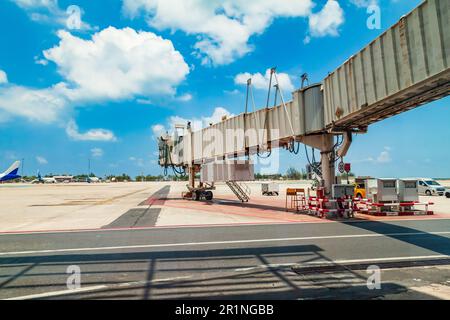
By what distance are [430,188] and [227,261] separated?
39107 millimetres

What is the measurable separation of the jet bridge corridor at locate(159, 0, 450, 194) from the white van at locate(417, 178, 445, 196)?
26.9 m

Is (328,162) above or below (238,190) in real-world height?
above

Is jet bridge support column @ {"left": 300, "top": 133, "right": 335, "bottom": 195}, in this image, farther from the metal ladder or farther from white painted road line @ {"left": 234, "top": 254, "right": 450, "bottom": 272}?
the metal ladder

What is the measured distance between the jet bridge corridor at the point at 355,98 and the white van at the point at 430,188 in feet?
88.1

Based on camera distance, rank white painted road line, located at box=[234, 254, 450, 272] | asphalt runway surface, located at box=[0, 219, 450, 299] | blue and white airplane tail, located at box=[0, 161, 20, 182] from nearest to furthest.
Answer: asphalt runway surface, located at box=[0, 219, 450, 299], white painted road line, located at box=[234, 254, 450, 272], blue and white airplane tail, located at box=[0, 161, 20, 182]

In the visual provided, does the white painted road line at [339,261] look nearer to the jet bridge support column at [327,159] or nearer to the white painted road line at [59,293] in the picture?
the white painted road line at [59,293]

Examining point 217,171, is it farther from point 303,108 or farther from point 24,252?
point 24,252

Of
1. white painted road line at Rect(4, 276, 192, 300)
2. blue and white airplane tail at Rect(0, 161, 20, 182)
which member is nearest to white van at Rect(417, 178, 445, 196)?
white painted road line at Rect(4, 276, 192, 300)

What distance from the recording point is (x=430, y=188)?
37.6 m

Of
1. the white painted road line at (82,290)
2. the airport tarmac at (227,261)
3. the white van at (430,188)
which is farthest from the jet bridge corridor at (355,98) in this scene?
the white van at (430,188)

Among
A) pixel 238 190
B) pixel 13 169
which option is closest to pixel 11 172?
pixel 13 169

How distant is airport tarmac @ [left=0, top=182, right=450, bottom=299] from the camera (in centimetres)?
611

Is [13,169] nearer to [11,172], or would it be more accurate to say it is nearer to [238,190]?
[11,172]

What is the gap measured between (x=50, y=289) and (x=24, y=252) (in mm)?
4757
